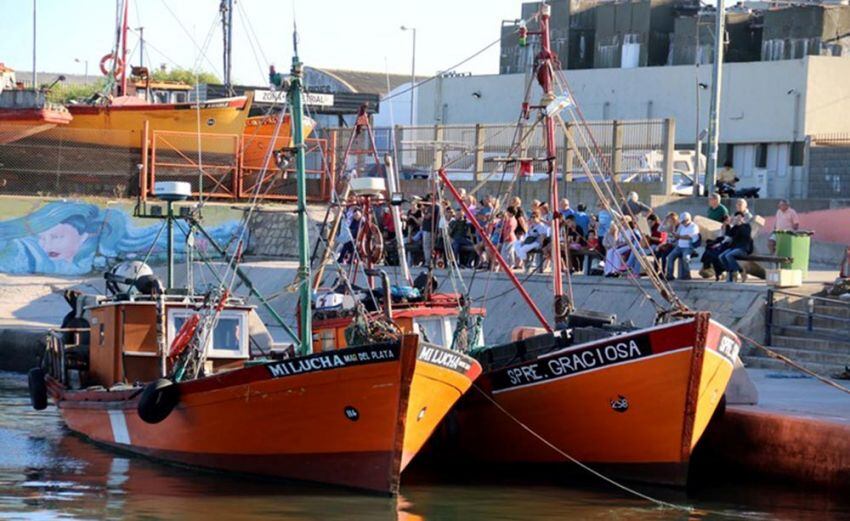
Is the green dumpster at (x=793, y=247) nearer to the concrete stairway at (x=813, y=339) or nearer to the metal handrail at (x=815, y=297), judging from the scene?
the concrete stairway at (x=813, y=339)

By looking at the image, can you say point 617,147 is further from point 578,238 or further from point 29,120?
point 29,120

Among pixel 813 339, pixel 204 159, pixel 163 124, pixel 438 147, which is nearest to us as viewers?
pixel 813 339

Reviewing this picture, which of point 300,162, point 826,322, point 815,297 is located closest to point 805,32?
point 826,322

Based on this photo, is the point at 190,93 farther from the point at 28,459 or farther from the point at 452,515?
the point at 452,515

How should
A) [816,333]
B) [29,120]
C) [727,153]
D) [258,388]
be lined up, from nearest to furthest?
[258,388] → [816,333] → [29,120] → [727,153]

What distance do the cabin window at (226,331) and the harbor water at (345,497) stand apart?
1.69 meters

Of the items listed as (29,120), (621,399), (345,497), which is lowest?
(345,497)

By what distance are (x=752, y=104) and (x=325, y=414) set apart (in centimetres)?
3533

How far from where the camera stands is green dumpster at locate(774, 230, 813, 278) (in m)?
25.1

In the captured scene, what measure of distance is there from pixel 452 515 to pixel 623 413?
2777 mm

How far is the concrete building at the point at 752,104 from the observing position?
161ft

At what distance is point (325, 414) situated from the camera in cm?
1755

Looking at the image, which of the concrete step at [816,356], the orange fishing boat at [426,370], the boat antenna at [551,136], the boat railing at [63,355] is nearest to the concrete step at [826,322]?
the concrete step at [816,356]

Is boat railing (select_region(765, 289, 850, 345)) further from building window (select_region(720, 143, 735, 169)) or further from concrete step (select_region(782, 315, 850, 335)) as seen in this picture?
building window (select_region(720, 143, 735, 169))
